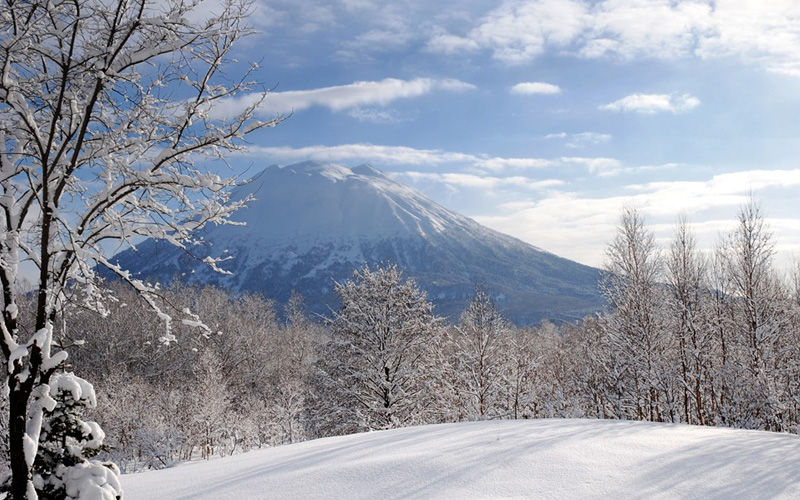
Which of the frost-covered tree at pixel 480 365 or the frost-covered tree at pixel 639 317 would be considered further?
the frost-covered tree at pixel 480 365

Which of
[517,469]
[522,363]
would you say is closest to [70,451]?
[517,469]

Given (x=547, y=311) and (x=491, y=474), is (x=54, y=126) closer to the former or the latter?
(x=491, y=474)

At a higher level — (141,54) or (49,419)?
(141,54)

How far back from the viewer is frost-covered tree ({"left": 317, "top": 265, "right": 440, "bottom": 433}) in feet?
69.8

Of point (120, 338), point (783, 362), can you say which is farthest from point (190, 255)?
point (120, 338)

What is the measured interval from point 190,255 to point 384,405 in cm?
1714

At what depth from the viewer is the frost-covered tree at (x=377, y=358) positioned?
21.3 metres

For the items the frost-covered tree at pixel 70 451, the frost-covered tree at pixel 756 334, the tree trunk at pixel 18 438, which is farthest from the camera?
the frost-covered tree at pixel 756 334

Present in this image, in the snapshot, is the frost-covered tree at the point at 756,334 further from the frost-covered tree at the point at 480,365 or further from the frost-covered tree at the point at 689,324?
the frost-covered tree at the point at 480,365

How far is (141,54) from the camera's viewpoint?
529cm

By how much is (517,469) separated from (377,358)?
1605 cm

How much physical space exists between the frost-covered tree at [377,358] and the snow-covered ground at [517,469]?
508 inches

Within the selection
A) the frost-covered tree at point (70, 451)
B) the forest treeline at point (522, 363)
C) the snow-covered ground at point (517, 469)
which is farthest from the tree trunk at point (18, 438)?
the forest treeline at point (522, 363)

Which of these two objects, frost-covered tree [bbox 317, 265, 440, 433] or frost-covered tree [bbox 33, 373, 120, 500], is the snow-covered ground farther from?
frost-covered tree [bbox 317, 265, 440, 433]
